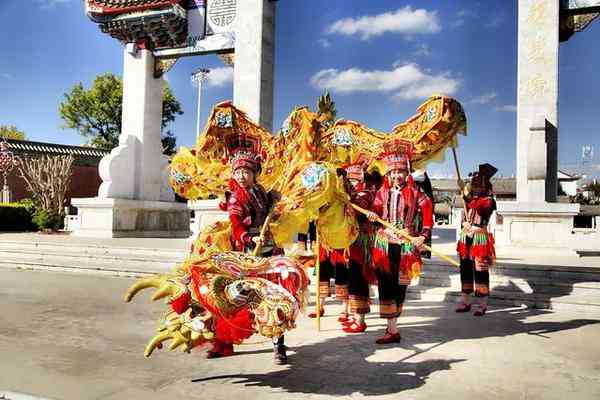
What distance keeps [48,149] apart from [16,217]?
710 cm

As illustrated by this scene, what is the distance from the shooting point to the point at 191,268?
129 inches

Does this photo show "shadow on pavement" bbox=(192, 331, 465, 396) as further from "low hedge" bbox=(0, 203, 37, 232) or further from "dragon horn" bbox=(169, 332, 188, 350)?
"low hedge" bbox=(0, 203, 37, 232)

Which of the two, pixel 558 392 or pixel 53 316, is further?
pixel 53 316

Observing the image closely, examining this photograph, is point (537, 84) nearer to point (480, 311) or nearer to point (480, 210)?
point (480, 210)

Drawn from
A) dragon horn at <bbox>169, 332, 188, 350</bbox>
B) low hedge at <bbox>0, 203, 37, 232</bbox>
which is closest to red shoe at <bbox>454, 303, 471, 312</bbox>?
dragon horn at <bbox>169, 332, 188, 350</bbox>

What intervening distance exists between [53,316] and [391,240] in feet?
12.6

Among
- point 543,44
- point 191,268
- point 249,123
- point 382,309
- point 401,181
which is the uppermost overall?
point 543,44

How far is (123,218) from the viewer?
13.5 meters

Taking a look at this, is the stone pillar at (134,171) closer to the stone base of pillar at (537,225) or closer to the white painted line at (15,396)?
the stone base of pillar at (537,225)

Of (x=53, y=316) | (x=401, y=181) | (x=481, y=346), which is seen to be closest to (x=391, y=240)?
(x=401, y=181)

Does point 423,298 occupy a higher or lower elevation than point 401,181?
lower

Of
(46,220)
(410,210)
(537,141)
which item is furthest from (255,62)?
(46,220)

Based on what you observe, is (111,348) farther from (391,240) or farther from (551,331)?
(551,331)

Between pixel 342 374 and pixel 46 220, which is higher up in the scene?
pixel 46 220
